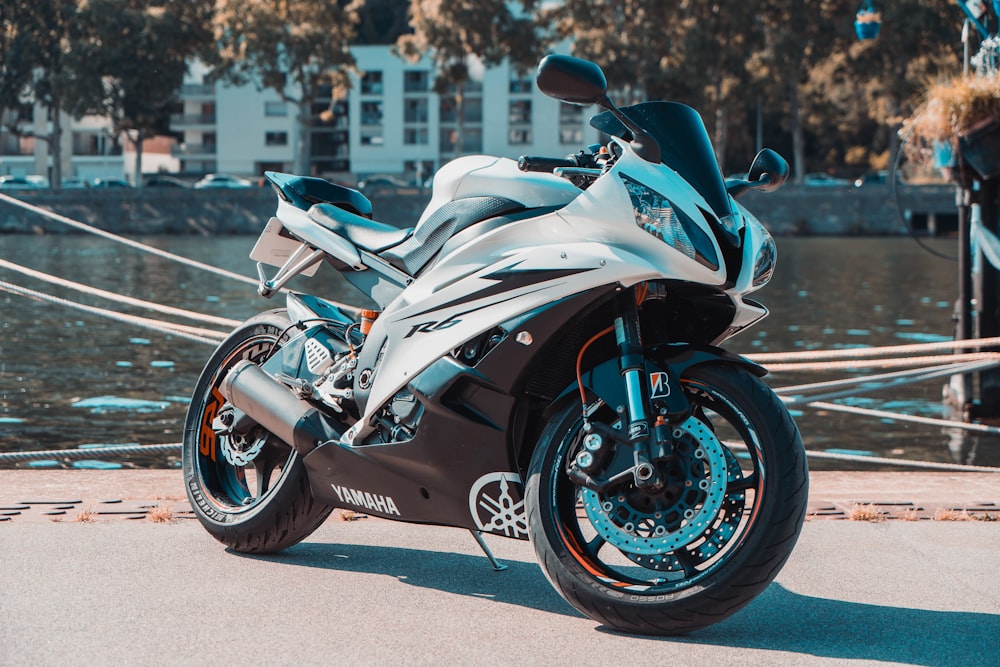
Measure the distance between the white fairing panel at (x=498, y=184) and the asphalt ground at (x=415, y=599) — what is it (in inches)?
45.2

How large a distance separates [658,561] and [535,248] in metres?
0.89

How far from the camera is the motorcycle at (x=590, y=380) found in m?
3.56

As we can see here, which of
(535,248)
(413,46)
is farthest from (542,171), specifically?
(413,46)

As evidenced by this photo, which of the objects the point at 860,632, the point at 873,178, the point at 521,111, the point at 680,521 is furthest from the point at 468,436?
the point at 521,111

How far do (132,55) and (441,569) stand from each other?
3027 inches

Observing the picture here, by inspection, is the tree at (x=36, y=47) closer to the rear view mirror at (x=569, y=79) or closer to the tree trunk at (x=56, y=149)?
the tree trunk at (x=56, y=149)

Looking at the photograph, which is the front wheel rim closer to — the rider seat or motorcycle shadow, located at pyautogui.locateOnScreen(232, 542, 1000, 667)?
motorcycle shadow, located at pyautogui.locateOnScreen(232, 542, 1000, 667)

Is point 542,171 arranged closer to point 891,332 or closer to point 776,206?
point 891,332

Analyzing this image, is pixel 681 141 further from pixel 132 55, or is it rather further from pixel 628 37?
pixel 132 55

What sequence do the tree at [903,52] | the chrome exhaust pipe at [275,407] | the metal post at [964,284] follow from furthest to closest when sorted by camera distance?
the tree at [903,52], the metal post at [964,284], the chrome exhaust pipe at [275,407]

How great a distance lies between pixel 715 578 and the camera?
3520mm

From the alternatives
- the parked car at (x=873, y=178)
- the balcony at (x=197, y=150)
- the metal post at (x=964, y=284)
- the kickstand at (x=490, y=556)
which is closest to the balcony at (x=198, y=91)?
the balcony at (x=197, y=150)

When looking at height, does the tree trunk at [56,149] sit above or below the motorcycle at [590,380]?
above

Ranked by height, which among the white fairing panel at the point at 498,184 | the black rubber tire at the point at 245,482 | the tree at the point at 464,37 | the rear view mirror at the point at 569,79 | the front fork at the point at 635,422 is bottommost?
the black rubber tire at the point at 245,482
